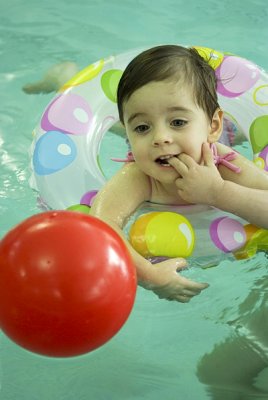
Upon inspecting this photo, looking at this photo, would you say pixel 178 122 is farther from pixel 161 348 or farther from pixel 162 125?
pixel 161 348

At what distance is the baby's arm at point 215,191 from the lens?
1.48 m

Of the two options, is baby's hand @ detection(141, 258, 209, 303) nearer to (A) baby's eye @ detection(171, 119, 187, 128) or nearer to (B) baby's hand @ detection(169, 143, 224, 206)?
(B) baby's hand @ detection(169, 143, 224, 206)

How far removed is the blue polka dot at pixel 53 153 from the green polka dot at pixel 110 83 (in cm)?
24

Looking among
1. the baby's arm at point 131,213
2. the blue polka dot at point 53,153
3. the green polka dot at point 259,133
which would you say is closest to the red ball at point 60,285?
the baby's arm at point 131,213

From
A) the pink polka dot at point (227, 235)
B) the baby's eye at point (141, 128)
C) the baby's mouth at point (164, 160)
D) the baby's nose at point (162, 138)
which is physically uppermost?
the baby's nose at point (162, 138)

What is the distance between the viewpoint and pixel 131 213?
62.0 inches

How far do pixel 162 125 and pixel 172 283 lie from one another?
373mm

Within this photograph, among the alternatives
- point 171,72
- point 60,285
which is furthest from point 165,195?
point 60,285

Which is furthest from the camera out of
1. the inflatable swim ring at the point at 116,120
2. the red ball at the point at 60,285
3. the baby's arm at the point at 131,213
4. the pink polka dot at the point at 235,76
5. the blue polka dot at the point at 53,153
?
the pink polka dot at the point at 235,76

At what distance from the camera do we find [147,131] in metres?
1.49

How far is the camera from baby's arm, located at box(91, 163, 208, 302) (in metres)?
1.41

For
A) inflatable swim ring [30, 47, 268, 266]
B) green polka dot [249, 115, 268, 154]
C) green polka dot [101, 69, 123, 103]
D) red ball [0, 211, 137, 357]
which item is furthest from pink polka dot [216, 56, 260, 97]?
red ball [0, 211, 137, 357]

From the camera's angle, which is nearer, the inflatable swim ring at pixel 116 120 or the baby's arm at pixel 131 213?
the baby's arm at pixel 131 213

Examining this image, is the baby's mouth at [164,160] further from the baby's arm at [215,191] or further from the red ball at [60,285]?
the red ball at [60,285]
